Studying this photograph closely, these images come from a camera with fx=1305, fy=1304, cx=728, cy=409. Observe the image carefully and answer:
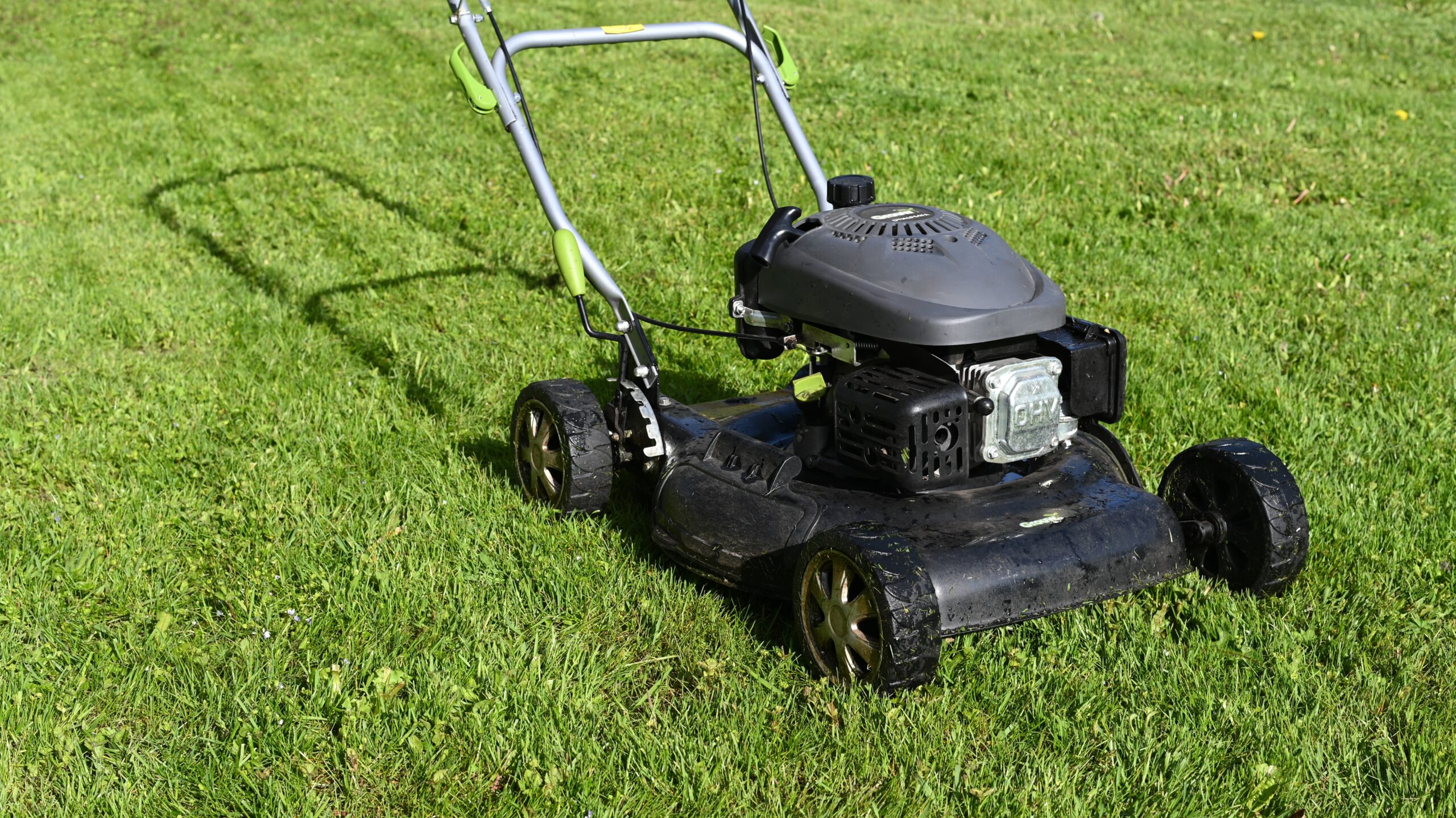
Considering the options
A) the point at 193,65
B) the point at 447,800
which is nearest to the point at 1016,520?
the point at 447,800

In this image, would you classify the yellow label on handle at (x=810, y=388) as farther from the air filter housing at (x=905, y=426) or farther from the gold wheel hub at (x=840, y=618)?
the gold wheel hub at (x=840, y=618)

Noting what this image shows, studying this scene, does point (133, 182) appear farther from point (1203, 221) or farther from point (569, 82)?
point (1203, 221)

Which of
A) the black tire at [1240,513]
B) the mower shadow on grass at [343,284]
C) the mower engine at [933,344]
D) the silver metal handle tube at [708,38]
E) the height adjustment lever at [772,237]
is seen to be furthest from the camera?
the mower shadow on grass at [343,284]

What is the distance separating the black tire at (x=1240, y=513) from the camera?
9.61 feet

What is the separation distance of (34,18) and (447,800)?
41.9ft

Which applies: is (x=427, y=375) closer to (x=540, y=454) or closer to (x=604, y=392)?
(x=604, y=392)

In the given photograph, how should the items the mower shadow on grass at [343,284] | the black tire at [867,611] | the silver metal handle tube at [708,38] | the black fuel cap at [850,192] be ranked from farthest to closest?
the mower shadow on grass at [343,284] < the silver metal handle tube at [708,38] < the black fuel cap at [850,192] < the black tire at [867,611]

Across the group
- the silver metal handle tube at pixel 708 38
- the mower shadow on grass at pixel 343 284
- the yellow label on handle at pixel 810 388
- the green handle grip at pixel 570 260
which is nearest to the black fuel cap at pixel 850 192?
the silver metal handle tube at pixel 708 38

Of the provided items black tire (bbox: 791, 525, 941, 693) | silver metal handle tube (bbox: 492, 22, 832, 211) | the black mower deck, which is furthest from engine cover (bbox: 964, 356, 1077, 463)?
silver metal handle tube (bbox: 492, 22, 832, 211)

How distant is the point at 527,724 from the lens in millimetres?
2641

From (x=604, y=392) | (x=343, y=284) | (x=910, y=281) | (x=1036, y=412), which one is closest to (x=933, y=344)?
(x=910, y=281)

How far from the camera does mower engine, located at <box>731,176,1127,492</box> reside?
9.02 ft

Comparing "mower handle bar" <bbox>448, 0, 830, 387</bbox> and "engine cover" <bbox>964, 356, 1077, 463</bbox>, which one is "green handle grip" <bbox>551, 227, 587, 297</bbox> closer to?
"mower handle bar" <bbox>448, 0, 830, 387</bbox>

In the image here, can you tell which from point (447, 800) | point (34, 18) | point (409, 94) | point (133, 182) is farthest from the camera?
point (34, 18)
